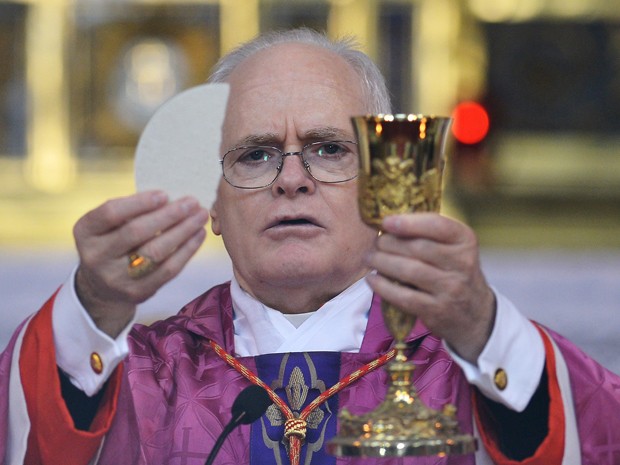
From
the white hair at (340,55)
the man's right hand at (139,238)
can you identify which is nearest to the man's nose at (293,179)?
the white hair at (340,55)

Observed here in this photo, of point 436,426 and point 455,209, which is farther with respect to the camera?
point 455,209

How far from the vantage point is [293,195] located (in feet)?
10.1

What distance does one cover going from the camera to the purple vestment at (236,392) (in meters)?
2.93

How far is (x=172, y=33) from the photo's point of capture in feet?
26.9

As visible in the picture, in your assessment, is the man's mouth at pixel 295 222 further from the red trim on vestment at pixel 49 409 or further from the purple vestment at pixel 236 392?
the red trim on vestment at pixel 49 409

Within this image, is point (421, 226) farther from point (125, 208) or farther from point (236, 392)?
point (236, 392)

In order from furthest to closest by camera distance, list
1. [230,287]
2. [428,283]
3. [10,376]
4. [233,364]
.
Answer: [230,287] < [233,364] < [10,376] < [428,283]

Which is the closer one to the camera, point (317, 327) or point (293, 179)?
point (293, 179)

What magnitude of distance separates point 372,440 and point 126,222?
516 mm

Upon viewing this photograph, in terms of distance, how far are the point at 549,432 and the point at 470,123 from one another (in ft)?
18.1

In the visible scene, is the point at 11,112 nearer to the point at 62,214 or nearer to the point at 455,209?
the point at 62,214

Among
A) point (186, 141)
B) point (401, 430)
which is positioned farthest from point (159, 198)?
point (401, 430)

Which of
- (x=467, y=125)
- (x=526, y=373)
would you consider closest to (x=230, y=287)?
(x=526, y=373)

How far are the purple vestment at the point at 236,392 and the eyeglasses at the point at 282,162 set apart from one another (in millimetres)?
300
